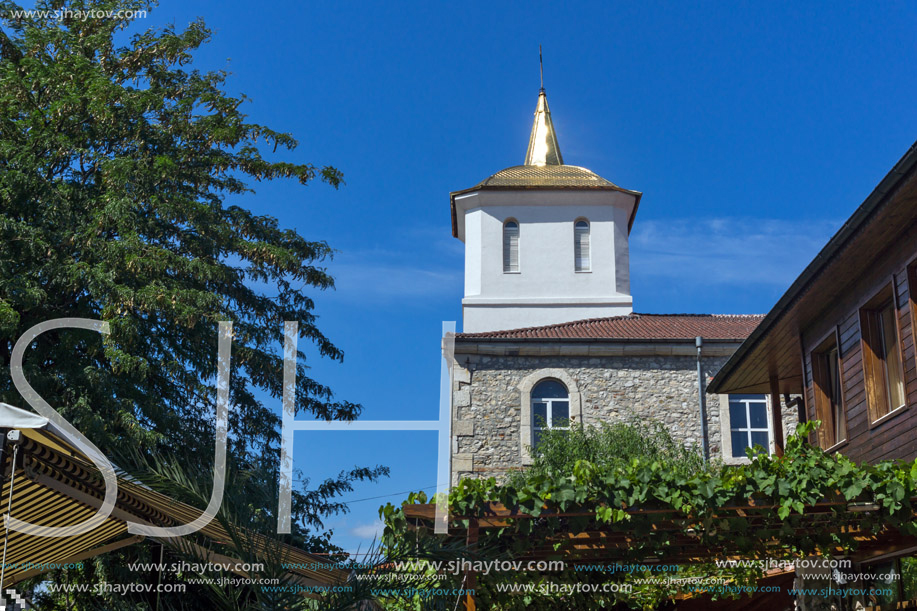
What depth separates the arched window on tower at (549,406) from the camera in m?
22.0

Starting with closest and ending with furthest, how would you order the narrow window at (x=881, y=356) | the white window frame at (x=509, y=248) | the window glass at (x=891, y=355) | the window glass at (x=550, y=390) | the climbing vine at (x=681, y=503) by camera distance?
the climbing vine at (x=681, y=503), the window glass at (x=891, y=355), the narrow window at (x=881, y=356), the window glass at (x=550, y=390), the white window frame at (x=509, y=248)

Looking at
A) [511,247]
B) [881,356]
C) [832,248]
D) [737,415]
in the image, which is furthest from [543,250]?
[832,248]

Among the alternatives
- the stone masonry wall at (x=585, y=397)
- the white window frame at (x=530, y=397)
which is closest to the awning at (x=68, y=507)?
the stone masonry wall at (x=585, y=397)

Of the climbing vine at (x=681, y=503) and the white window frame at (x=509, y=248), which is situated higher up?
the white window frame at (x=509, y=248)

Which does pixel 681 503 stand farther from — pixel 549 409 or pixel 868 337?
pixel 549 409

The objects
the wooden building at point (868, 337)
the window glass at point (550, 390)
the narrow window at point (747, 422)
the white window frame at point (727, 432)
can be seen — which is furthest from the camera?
the window glass at point (550, 390)

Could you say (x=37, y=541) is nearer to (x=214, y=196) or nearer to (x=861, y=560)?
(x=861, y=560)

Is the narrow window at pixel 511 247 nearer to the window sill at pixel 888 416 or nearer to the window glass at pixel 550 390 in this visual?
the window glass at pixel 550 390

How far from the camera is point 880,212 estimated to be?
28.1ft

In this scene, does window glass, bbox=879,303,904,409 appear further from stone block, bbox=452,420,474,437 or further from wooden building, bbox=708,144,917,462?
stone block, bbox=452,420,474,437

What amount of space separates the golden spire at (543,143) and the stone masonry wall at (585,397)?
14.2 metres

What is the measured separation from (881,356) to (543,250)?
827 inches

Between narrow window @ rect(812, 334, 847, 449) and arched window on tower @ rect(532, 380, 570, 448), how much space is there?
9.83 meters

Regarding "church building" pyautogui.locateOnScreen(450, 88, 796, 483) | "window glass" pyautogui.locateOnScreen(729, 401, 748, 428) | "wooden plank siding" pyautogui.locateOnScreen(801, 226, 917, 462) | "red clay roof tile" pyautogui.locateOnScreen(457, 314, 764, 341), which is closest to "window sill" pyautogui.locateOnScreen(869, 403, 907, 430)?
"wooden plank siding" pyautogui.locateOnScreen(801, 226, 917, 462)
